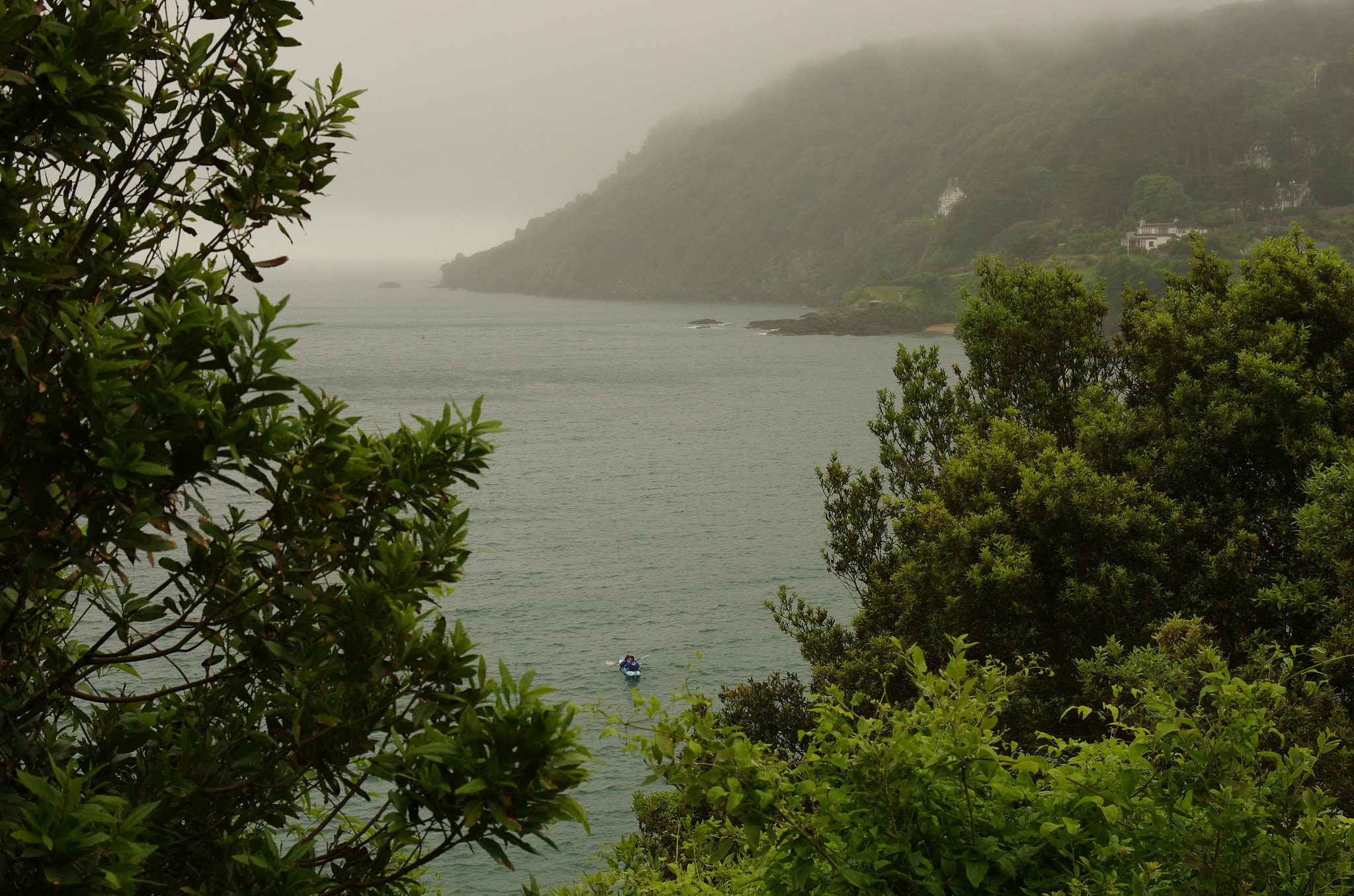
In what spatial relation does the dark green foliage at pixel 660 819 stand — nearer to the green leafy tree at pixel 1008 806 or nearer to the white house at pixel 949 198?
the green leafy tree at pixel 1008 806

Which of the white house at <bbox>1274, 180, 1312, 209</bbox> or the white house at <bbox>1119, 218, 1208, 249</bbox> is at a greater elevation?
the white house at <bbox>1274, 180, 1312, 209</bbox>

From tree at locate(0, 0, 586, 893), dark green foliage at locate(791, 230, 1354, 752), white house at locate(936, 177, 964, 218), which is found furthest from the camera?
white house at locate(936, 177, 964, 218)

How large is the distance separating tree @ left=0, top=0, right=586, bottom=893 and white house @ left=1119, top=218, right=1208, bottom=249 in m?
132

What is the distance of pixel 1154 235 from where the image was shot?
4801 inches

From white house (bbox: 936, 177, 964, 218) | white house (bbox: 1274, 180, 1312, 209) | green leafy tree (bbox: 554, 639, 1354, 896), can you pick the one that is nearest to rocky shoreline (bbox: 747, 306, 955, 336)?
white house (bbox: 936, 177, 964, 218)

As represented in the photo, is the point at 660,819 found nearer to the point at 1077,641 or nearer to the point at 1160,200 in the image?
the point at 1077,641

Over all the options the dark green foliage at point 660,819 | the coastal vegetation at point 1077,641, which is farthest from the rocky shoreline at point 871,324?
the dark green foliage at point 660,819

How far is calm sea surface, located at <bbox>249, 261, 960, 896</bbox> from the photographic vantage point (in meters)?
31.3

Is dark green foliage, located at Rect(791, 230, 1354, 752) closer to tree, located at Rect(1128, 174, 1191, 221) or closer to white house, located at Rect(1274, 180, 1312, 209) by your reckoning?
tree, located at Rect(1128, 174, 1191, 221)

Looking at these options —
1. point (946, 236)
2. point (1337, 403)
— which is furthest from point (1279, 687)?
point (946, 236)

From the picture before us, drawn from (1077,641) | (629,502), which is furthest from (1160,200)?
(1077,641)

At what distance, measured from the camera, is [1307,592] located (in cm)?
1067

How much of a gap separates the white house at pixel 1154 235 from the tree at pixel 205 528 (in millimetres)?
132377

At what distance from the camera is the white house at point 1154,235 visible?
121 m
